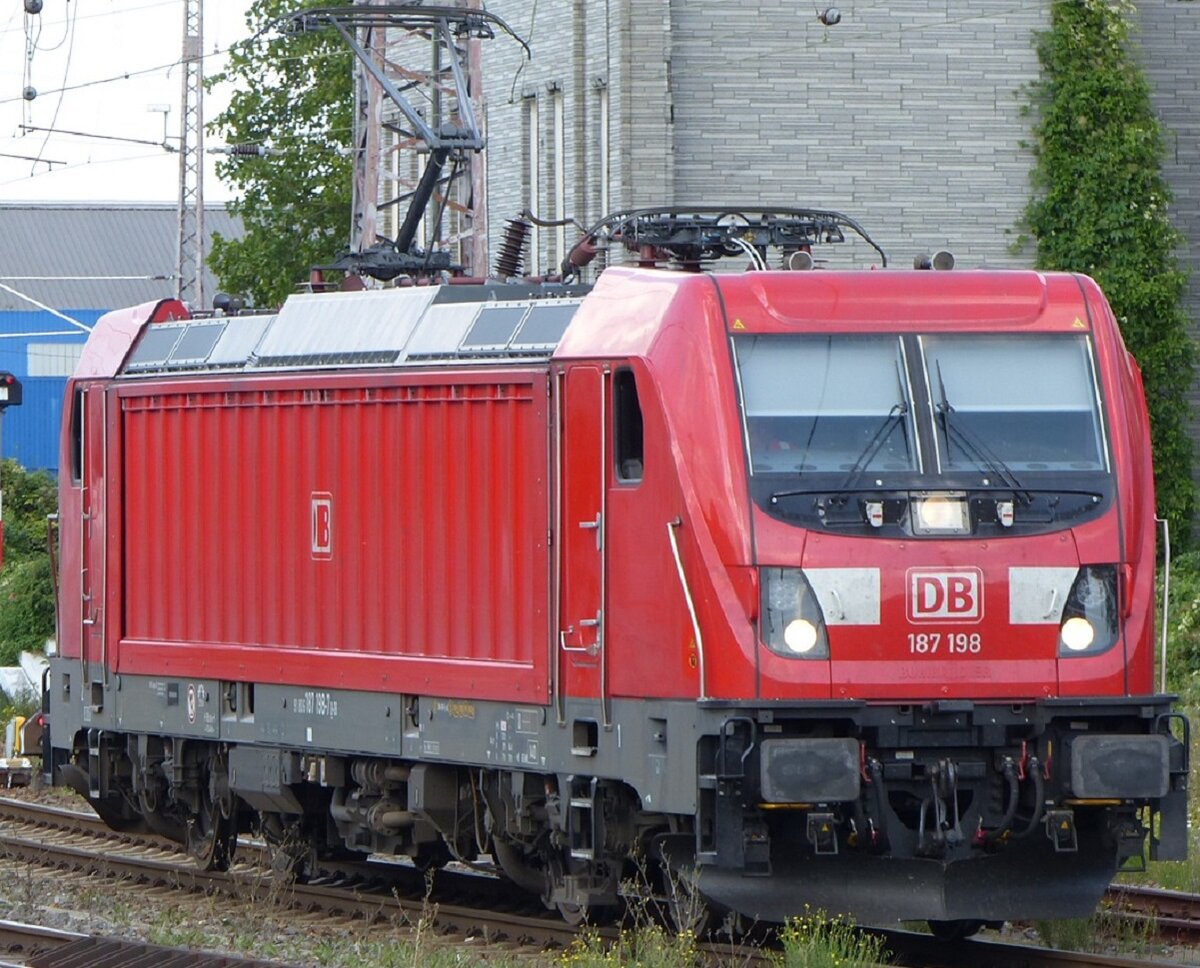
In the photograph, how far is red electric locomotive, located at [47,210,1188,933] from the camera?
10945mm

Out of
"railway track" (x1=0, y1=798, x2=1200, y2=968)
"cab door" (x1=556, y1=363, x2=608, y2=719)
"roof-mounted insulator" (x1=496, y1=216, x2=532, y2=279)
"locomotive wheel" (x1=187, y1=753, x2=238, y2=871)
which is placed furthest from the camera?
"locomotive wheel" (x1=187, y1=753, x2=238, y2=871)

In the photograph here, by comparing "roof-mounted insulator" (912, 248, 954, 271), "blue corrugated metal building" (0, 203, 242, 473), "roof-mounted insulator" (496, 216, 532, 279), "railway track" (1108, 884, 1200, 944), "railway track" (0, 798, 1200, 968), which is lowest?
"railway track" (0, 798, 1200, 968)

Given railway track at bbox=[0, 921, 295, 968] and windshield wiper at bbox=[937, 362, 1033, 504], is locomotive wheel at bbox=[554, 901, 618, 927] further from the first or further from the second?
windshield wiper at bbox=[937, 362, 1033, 504]

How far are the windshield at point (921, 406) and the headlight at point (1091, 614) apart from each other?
0.49 m

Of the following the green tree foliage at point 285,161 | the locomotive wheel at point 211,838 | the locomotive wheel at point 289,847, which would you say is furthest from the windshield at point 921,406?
the green tree foliage at point 285,161

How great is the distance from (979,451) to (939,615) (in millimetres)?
807

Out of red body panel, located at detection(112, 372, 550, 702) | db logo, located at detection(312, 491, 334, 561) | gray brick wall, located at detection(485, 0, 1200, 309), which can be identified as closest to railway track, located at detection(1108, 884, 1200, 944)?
Answer: red body panel, located at detection(112, 372, 550, 702)

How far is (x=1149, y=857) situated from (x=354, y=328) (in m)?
5.24

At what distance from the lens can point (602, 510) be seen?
38.5 feet

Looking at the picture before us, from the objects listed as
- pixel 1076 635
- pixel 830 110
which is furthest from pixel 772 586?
pixel 830 110

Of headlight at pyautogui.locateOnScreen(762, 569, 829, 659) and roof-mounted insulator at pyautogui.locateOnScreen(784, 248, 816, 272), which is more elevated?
roof-mounted insulator at pyautogui.locateOnScreen(784, 248, 816, 272)

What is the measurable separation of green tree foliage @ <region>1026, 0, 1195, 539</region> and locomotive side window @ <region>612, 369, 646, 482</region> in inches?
608

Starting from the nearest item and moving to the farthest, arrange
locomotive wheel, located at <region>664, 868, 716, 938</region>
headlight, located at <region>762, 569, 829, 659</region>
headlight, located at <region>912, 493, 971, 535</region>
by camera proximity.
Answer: headlight, located at <region>762, 569, 829, 659</region>
headlight, located at <region>912, 493, 971, 535</region>
locomotive wheel, located at <region>664, 868, 716, 938</region>

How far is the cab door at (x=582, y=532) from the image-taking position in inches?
462
